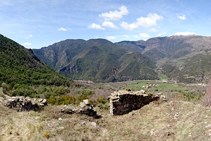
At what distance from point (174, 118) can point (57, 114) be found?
982cm

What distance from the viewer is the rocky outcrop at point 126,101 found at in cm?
1538

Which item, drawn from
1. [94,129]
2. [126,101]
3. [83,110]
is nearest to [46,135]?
[94,129]

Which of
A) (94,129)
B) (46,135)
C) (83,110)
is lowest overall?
(94,129)

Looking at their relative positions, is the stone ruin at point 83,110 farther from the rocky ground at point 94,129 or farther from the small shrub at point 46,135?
the small shrub at point 46,135

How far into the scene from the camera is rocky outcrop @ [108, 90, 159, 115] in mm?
15375

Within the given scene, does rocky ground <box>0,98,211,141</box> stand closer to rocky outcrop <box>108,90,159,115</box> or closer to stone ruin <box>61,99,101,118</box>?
stone ruin <box>61,99,101,118</box>

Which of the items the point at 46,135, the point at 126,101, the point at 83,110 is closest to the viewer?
the point at 46,135

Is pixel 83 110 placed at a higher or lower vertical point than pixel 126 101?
lower

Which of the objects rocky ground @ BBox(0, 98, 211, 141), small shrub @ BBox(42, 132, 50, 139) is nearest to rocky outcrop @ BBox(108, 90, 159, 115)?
rocky ground @ BBox(0, 98, 211, 141)

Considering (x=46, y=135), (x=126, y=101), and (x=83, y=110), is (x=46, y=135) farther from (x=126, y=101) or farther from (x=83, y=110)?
(x=126, y=101)

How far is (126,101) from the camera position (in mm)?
15805

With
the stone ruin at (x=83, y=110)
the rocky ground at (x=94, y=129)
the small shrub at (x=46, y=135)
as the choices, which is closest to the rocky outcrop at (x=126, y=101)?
the stone ruin at (x=83, y=110)

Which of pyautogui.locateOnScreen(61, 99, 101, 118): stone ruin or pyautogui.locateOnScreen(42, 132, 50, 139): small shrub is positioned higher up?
pyautogui.locateOnScreen(42, 132, 50, 139): small shrub

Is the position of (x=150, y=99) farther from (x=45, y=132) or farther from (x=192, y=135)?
(x=45, y=132)
